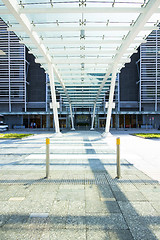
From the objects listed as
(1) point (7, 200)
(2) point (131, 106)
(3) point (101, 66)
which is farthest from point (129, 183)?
(2) point (131, 106)

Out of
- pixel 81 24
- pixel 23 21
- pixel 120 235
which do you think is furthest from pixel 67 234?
pixel 81 24

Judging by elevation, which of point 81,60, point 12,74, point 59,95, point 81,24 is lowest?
point 81,60

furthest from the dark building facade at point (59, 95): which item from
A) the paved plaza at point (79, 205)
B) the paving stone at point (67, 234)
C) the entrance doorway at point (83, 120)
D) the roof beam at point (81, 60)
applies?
the paving stone at point (67, 234)

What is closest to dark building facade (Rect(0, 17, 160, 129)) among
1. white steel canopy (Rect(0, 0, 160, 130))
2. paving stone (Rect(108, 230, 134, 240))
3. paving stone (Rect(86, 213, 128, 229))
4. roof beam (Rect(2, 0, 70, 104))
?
white steel canopy (Rect(0, 0, 160, 130))

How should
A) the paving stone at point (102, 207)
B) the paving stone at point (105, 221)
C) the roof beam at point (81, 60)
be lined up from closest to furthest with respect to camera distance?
1. the paving stone at point (105, 221)
2. the paving stone at point (102, 207)
3. the roof beam at point (81, 60)

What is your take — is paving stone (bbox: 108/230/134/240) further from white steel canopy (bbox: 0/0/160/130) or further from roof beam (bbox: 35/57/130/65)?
roof beam (bbox: 35/57/130/65)

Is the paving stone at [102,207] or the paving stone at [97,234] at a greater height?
the paving stone at [102,207]

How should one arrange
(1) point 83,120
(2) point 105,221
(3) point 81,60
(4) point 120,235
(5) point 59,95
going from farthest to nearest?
1. (1) point 83,120
2. (5) point 59,95
3. (3) point 81,60
4. (2) point 105,221
5. (4) point 120,235

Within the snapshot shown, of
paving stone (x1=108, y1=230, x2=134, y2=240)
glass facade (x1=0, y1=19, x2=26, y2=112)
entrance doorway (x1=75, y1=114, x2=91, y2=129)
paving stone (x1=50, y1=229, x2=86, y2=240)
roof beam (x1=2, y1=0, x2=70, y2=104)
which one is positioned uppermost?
glass facade (x1=0, y1=19, x2=26, y2=112)

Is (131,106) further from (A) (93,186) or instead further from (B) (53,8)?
(A) (93,186)

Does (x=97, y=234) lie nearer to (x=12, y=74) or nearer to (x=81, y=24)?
(x=81, y=24)

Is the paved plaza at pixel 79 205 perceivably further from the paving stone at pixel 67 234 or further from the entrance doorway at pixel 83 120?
the entrance doorway at pixel 83 120

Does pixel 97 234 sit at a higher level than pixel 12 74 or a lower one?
lower

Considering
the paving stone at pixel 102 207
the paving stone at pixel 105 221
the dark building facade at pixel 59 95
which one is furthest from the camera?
the dark building facade at pixel 59 95
